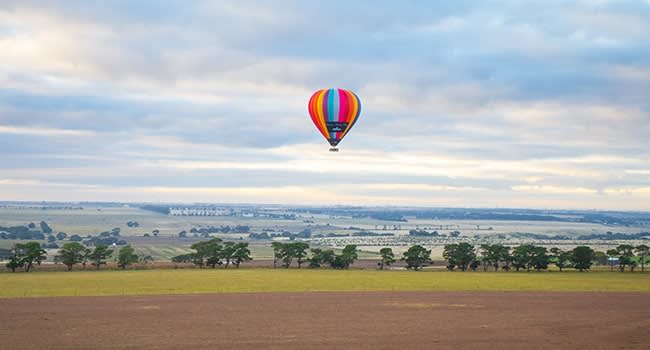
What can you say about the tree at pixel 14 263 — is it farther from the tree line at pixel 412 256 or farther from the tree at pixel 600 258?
the tree at pixel 600 258

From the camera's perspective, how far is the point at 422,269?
4345 inches

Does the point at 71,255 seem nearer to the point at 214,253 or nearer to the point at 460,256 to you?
the point at 214,253

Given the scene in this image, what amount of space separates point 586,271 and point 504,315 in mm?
59922

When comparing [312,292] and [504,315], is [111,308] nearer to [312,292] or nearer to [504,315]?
[312,292]

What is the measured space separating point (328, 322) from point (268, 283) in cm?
3129

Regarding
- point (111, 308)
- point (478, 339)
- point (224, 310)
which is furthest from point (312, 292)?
point (478, 339)

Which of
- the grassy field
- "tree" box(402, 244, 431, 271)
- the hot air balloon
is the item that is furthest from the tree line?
the hot air balloon

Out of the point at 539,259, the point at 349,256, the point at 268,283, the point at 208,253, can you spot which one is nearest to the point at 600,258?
the point at 539,259

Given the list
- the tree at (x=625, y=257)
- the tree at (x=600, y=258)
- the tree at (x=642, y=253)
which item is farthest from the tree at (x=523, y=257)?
the tree at (x=642, y=253)

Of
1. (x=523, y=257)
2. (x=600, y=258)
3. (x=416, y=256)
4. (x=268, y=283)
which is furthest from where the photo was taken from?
(x=600, y=258)

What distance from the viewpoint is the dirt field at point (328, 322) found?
134ft

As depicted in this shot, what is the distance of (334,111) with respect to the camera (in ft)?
234

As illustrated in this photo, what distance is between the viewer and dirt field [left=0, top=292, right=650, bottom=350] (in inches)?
1604

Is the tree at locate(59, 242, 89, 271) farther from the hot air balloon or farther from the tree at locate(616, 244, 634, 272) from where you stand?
the tree at locate(616, 244, 634, 272)
